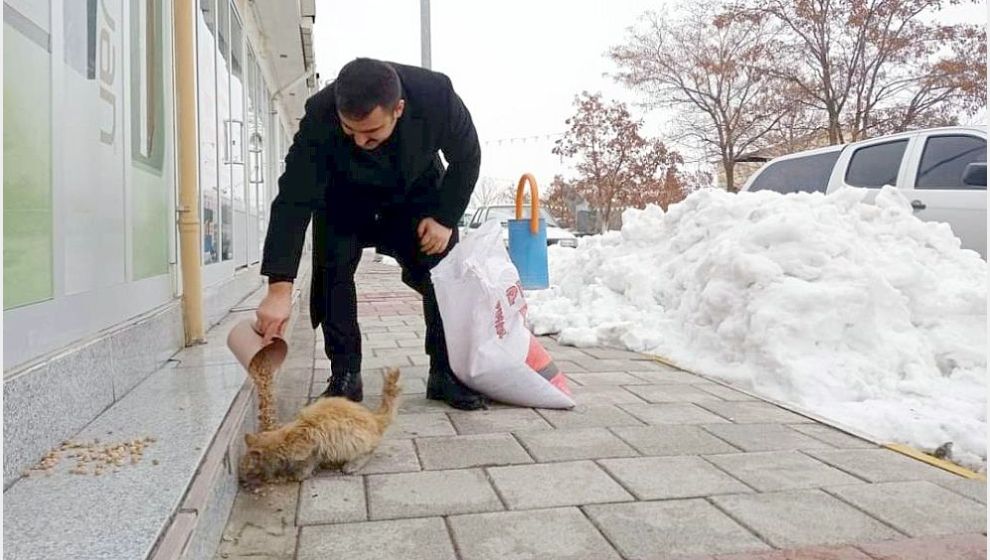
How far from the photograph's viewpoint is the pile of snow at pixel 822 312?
3.49 m

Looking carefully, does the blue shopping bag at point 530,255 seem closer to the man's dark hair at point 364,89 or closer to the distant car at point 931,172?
the distant car at point 931,172

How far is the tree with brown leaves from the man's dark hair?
75.0 feet

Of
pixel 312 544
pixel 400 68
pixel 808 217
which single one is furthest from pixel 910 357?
pixel 312 544

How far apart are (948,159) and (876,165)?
2.36 feet

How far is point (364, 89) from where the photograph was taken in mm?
2426

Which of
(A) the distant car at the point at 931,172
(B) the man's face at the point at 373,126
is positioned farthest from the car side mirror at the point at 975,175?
(B) the man's face at the point at 373,126

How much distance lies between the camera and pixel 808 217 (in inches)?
194

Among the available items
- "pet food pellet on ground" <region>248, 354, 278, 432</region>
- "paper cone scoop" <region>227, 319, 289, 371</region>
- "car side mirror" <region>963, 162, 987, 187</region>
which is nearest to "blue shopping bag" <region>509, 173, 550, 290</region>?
"car side mirror" <region>963, 162, 987, 187</region>

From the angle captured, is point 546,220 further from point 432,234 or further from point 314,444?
point 314,444

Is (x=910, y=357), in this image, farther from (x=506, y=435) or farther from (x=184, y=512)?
(x=184, y=512)

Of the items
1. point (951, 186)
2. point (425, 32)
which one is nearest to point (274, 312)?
point (951, 186)

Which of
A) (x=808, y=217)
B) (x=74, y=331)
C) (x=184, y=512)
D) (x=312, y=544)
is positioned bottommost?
(x=312, y=544)

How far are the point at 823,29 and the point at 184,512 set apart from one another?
1949 cm

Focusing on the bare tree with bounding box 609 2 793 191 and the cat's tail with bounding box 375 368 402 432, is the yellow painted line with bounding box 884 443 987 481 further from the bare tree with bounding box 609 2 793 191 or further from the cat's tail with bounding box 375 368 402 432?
the bare tree with bounding box 609 2 793 191
